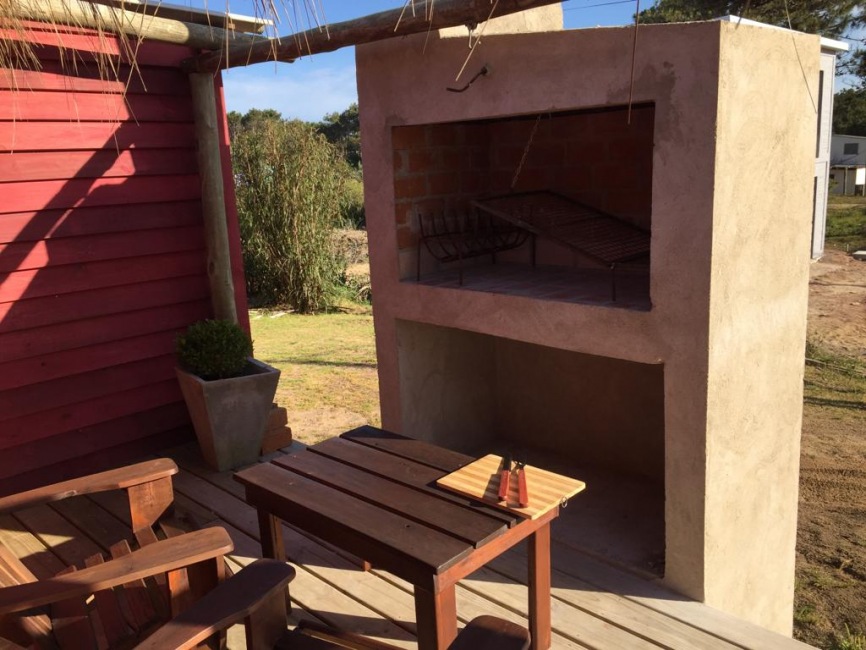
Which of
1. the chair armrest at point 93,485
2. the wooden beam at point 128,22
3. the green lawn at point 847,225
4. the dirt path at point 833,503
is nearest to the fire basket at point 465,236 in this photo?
the wooden beam at point 128,22

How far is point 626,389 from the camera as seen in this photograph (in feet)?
13.6

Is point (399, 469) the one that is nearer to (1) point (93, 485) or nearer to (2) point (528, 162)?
(1) point (93, 485)

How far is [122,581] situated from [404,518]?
827mm

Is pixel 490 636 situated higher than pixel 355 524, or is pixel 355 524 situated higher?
pixel 355 524

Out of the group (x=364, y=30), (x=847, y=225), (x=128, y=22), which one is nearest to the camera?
(x=364, y=30)

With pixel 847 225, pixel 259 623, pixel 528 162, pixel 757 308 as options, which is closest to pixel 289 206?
pixel 528 162

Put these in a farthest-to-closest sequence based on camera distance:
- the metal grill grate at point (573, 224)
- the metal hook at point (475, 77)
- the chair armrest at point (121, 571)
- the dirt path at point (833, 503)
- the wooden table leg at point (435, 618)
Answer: the dirt path at point (833, 503), the metal grill grate at point (573, 224), the metal hook at point (475, 77), the wooden table leg at point (435, 618), the chair armrest at point (121, 571)

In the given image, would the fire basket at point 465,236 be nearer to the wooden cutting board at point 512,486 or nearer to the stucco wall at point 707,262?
the stucco wall at point 707,262

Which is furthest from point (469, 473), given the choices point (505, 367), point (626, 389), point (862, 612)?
point (862, 612)

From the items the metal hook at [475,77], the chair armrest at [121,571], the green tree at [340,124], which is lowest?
the chair armrest at [121,571]

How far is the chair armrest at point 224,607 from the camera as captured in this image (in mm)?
1713

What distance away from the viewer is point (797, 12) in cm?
627

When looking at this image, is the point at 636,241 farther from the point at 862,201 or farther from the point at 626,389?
the point at 862,201

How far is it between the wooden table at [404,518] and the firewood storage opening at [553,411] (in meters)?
1.11
